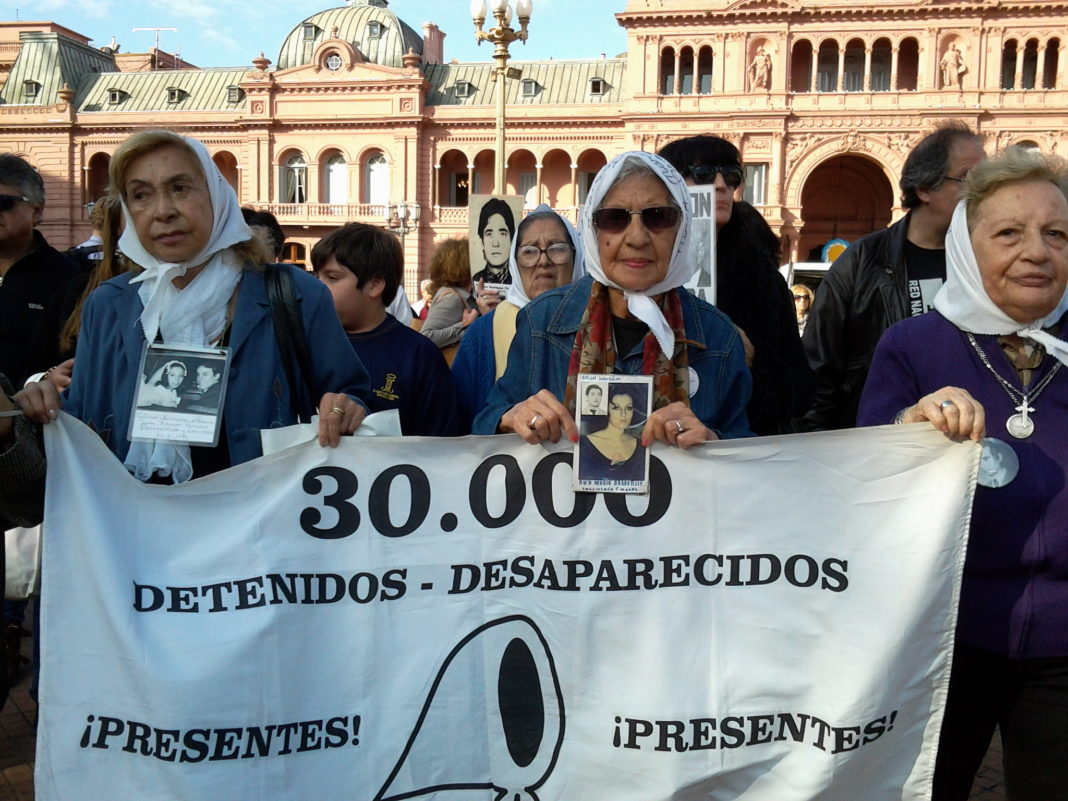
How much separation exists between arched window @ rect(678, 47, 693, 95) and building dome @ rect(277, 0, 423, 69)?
12.2m

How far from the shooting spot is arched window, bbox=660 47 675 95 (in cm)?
3719

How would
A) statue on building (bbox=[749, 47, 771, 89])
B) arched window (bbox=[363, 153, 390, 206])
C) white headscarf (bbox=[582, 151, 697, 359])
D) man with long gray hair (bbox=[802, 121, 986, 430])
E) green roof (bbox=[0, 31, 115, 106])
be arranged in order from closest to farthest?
1. white headscarf (bbox=[582, 151, 697, 359])
2. man with long gray hair (bbox=[802, 121, 986, 430])
3. statue on building (bbox=[749, 47, 771, 89])
4. arched window (bbox=[363, 153, 390, 206])
5. green roof (bbox=[0, 31, 115, 106])

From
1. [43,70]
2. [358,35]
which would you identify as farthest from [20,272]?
[43,70]

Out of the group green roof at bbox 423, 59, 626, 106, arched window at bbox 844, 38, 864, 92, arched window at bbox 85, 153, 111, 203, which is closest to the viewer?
arched window at bbox 844, 38, 864, 92


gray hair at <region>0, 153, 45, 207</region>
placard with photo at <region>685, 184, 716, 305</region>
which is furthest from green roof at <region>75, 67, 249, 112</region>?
placard with photo at <region>685, 184, 716, 305</region>

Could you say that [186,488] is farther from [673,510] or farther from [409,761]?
[673,510]

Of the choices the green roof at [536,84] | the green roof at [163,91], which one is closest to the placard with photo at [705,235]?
the green roof at [536,84]

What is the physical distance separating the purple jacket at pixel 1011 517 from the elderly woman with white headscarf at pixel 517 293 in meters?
1.69

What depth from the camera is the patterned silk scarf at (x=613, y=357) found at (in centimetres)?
259

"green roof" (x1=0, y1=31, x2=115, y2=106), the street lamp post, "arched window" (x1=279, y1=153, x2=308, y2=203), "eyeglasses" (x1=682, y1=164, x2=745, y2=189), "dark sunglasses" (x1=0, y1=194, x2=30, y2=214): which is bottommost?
"dark sunglasses" (x1=0, y1=194, x2=30, y2=214)

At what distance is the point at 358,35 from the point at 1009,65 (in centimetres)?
2649

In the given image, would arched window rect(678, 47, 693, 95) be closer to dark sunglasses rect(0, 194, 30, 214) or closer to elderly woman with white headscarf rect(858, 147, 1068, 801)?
dark sunglasses rect(0, 194, 30, 214)

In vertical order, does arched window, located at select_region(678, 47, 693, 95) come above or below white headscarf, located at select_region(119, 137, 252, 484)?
above

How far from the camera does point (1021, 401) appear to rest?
244 centimetres
